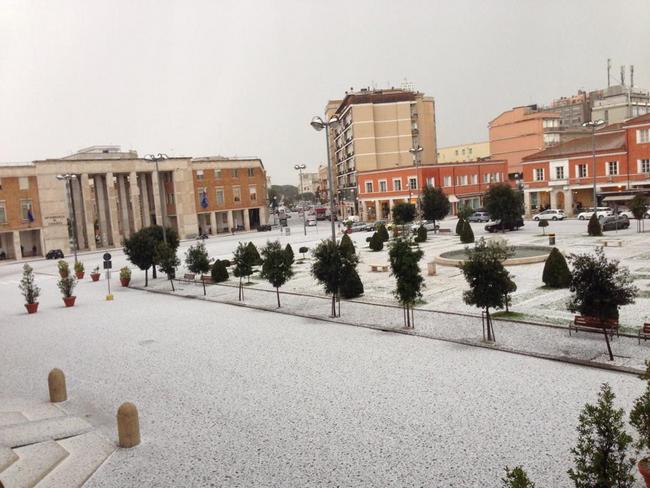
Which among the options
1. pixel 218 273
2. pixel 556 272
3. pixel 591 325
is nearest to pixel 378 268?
pixel 218 273

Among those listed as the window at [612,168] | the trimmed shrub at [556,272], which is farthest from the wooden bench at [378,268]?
the window at [612,168]

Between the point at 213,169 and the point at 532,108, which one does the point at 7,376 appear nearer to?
the point at 213,169

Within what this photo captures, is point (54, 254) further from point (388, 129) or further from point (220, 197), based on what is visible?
point (388, 129)

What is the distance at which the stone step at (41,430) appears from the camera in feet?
35.1

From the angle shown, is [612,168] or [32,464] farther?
[612,168]

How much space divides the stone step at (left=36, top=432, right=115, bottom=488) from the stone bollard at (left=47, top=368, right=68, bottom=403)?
2505mm

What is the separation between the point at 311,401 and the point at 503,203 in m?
38.0

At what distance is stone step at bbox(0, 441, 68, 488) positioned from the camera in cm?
904

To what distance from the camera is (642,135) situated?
2152 inches

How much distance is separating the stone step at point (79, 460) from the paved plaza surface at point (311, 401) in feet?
0.80

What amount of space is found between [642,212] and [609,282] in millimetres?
31402

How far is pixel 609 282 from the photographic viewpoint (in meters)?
13.5

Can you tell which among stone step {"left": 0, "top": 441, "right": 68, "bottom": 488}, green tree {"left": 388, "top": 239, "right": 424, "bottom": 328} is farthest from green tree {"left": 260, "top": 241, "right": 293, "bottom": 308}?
stone step {"left": 0, "top": 441, "right": 68, "bottom": 488}

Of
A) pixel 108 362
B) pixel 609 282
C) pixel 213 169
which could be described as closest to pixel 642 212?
pixel 609 282
